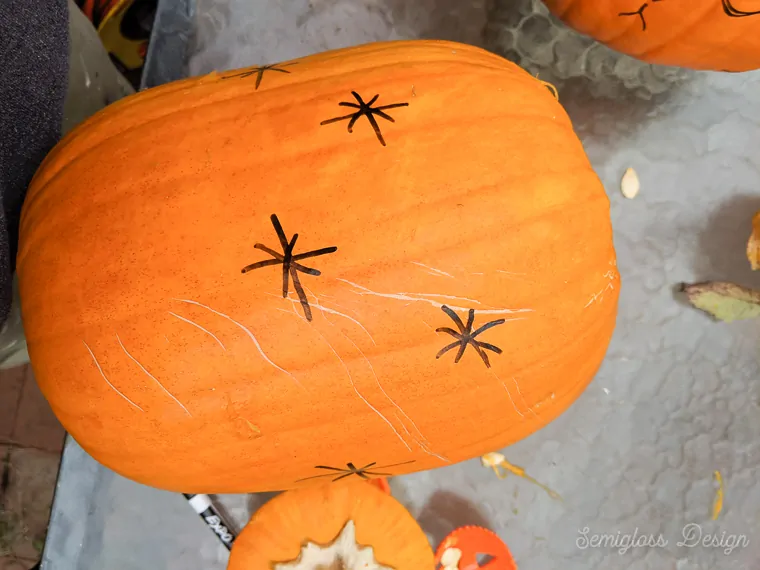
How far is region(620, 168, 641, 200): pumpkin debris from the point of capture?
2.17ft

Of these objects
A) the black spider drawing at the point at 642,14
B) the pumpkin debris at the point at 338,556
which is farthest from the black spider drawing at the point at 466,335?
the black spider drawing at the point at 642,14

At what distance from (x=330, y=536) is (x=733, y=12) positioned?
1.85ft

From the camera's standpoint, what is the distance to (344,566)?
0.51 metres

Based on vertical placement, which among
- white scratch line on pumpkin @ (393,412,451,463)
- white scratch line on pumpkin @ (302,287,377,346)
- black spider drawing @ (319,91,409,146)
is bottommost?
white scratch line on pumpkin @ (393,412,451,463)

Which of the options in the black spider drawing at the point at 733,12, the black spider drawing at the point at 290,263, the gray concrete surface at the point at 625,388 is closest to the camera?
the black spider drawing at the point at 290,263

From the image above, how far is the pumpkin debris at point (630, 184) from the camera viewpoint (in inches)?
26.0

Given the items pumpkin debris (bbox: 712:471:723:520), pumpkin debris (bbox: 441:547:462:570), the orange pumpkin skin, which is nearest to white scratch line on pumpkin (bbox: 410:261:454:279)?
the orange pumpkin skin

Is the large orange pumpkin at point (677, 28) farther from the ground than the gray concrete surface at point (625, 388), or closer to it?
farther from the ground

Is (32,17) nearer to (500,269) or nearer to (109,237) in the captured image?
(109,237)

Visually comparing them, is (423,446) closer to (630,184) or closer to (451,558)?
(451,558)

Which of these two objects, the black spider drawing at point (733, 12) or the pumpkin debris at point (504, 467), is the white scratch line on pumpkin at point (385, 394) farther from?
the black spider drawing at point (733, 12)

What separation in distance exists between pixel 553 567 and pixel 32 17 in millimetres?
652

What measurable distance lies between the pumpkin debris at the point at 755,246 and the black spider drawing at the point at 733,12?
0.23 meters

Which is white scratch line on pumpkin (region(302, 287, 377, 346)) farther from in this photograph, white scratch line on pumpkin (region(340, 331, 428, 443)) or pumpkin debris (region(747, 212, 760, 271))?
pumpkin debris (region(747, 212, 760, 271))
